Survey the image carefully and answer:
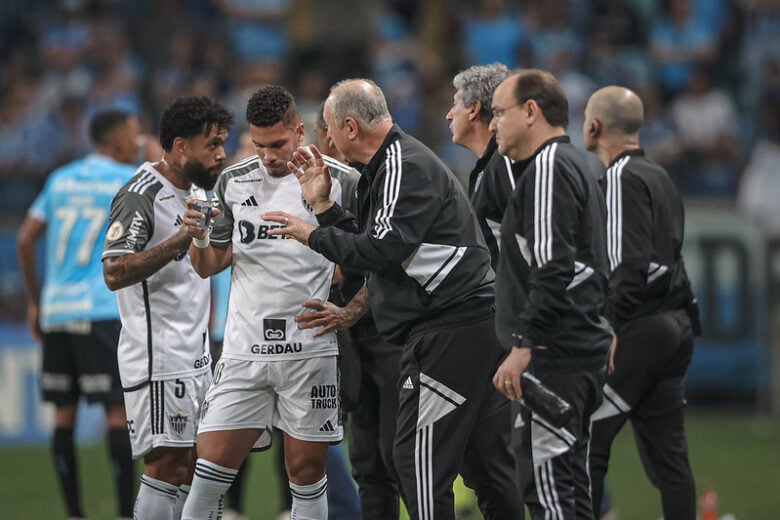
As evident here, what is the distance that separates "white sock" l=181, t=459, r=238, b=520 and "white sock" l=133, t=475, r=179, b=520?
30 centimetres

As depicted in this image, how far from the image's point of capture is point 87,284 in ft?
27.3

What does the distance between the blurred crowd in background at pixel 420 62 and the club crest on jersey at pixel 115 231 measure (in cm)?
808

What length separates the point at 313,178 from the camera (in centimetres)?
575

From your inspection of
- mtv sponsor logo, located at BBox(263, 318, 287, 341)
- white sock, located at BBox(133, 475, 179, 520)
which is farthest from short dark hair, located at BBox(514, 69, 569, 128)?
white sock, located at BBox(133, 475, 179, 520)

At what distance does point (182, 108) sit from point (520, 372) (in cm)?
228

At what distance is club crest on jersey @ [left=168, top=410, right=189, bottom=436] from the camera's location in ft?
20.6

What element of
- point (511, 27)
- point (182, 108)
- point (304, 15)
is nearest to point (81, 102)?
point (304, 15)

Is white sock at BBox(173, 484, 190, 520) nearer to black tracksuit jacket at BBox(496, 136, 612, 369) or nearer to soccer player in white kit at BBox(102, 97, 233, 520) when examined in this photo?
soccer player in white kit at BBox(102, 97, 233, 520)

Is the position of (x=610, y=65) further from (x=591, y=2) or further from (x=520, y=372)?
(x=520, y=372)

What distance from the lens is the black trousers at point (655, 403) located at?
6.72 metres

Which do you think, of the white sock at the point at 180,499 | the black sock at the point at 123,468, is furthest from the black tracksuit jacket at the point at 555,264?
the black sock at the point at 123,468

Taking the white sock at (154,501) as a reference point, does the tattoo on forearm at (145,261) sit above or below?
Answer: above

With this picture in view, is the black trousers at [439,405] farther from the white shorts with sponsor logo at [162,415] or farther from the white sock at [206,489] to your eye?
the white shorts with sponsor logo at [162,415]

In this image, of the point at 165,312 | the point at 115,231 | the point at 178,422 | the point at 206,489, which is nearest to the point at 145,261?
the point at 115,231
